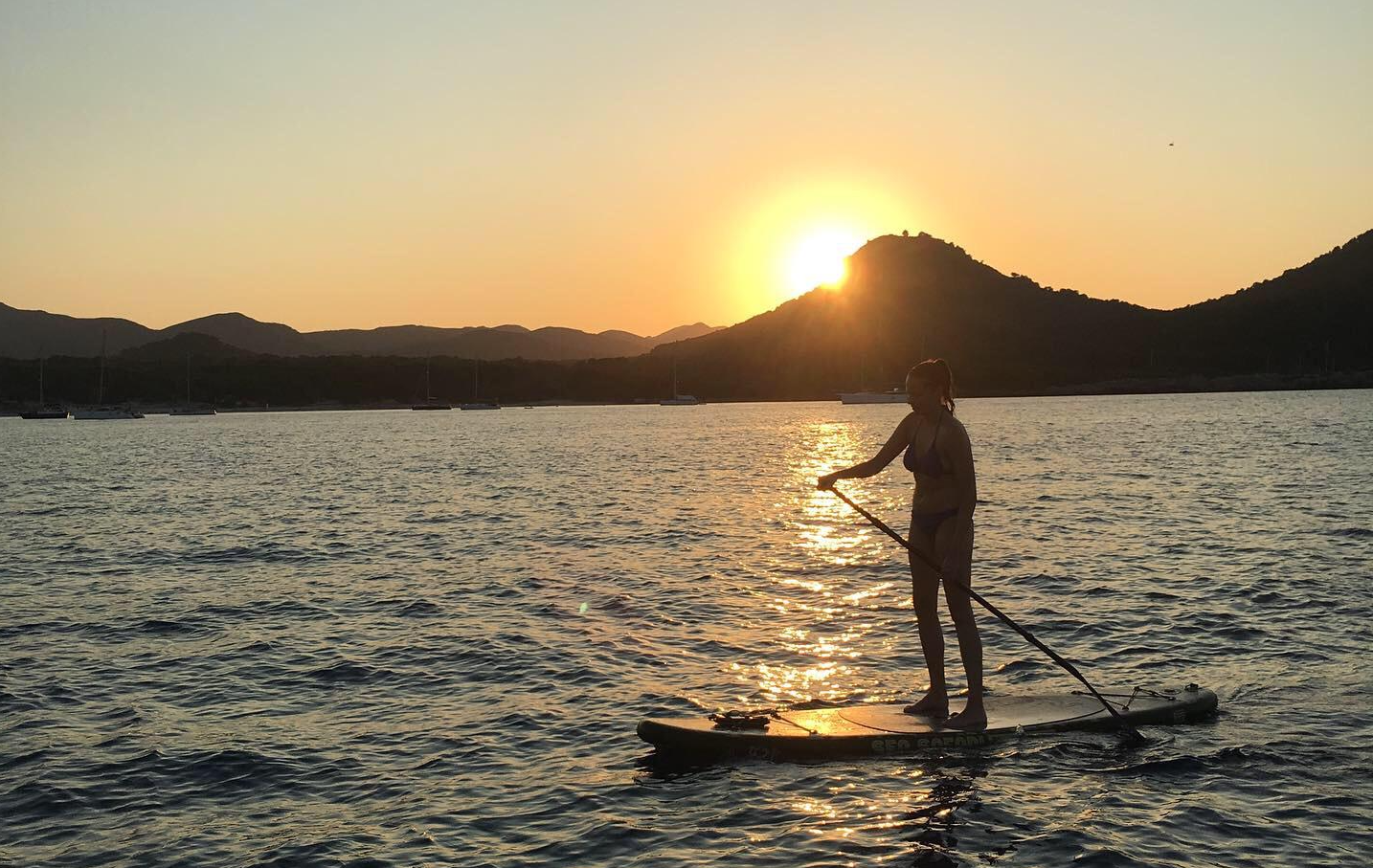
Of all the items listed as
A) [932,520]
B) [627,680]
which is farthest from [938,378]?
[627,680]

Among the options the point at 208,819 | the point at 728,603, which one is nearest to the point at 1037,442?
the point at 728,603

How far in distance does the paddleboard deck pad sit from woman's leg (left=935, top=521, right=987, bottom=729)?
7.4 inches

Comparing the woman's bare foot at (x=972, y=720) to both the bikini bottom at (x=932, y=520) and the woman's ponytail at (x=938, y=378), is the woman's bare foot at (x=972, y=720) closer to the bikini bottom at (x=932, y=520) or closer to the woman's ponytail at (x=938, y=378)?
the bikini bottom at (x=932, y=520)

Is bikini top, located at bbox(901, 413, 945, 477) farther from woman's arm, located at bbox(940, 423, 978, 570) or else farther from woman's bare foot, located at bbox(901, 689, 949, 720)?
woman's bare foot, located at bbox(901, 689, 949, 720)

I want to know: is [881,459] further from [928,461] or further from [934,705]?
[934,705]

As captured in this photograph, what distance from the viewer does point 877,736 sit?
1166cm

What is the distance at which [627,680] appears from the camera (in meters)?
15.6

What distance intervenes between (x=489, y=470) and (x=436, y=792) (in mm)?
57544

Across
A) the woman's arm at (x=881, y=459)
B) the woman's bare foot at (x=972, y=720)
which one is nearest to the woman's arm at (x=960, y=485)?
the woman's arm at (x=881, y=459)

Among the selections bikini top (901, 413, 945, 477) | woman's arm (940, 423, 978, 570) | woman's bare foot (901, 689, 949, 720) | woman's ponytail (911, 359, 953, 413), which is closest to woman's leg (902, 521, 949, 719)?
woman's bare foot (901, 689, 949, 720)

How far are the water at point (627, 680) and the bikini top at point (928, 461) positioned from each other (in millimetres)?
3132

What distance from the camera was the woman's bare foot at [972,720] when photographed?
11.8m

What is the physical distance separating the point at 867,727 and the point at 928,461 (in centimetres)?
314

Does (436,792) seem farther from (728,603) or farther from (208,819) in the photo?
(728,603)
